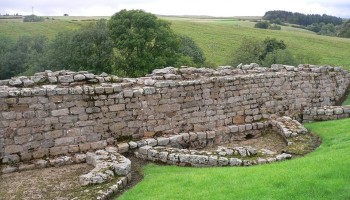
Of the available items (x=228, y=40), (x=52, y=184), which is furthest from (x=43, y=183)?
(x=228, y=40)

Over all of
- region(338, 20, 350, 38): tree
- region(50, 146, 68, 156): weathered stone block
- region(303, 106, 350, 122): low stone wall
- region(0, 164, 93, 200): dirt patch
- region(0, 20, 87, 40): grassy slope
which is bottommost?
region(0, 164, 93, 200): dirt patch

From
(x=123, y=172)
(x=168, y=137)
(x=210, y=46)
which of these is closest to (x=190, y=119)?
(x=168, y=137)

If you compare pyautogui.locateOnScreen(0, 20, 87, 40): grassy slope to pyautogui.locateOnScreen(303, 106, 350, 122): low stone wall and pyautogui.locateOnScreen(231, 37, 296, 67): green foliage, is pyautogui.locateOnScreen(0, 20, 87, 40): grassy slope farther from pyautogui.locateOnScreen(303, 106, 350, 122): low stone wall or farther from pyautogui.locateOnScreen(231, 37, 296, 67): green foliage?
pyautogui.locateOnScreen(303, 106, 350, 122): low stone wall

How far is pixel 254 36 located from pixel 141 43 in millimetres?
40296

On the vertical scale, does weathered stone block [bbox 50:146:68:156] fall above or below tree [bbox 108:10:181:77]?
below

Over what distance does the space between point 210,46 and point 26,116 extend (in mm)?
59493

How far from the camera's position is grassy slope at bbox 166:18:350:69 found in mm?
62906

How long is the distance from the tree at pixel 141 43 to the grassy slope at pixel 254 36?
16.0 m

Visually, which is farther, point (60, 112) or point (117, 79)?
point (117, 79)

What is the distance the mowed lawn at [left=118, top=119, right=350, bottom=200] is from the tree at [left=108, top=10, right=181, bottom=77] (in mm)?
32569

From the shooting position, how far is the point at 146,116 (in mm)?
16234

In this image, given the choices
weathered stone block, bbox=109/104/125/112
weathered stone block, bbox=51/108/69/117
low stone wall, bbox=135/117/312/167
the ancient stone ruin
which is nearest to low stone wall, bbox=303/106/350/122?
the ancient stone ruin

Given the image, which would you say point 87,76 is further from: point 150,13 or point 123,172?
point 150,13

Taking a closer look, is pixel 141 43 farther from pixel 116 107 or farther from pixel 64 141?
pixel 64 141
